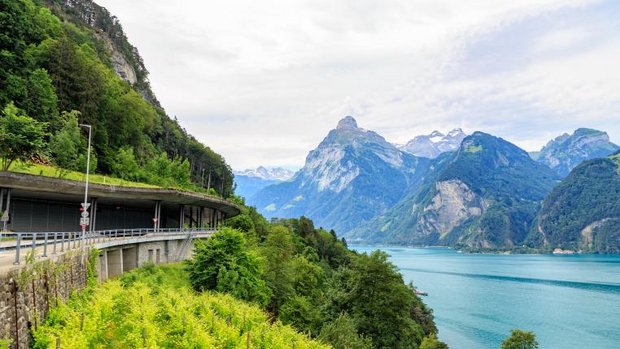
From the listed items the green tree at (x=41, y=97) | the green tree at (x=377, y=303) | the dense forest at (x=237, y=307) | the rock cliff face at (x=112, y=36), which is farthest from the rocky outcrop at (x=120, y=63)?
the green tree at (x=377, y=303)

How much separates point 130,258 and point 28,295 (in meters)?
32.2

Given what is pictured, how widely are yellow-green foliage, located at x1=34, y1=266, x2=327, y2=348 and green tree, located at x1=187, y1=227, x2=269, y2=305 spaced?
6.04m

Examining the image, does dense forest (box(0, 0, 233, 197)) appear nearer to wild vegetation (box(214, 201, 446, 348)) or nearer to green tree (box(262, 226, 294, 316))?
wild vegetation (box(214, 201, 446, 348))

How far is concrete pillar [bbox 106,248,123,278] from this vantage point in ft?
141

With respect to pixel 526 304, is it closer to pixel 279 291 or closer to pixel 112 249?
pixel 279 291

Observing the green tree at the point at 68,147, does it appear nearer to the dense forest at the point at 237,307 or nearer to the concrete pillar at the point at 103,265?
the concrete pillar at the point at 103,265

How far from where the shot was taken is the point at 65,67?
8000 cm

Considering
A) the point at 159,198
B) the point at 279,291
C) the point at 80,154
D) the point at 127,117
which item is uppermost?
the point at 127,117

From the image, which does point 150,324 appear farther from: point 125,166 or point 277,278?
point 125,166

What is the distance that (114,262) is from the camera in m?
43.2

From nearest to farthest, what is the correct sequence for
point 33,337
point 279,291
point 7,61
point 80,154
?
point 33,337 → point 279,291 → point 7,61 → point 80,154

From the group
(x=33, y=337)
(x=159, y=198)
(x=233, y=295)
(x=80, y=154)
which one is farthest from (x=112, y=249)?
(x=80, y=154)

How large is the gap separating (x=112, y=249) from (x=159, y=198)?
769 inches

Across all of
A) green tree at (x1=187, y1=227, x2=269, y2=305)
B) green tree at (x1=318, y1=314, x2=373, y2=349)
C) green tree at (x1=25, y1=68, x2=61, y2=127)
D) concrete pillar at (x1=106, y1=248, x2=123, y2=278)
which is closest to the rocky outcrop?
green tree at (x1=25, y1=68, x2=61, y2=127)
